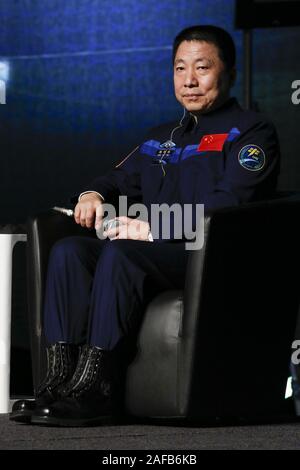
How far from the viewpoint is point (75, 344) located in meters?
2.69

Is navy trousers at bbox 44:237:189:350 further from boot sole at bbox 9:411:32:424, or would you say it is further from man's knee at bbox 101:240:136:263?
boot sole at bbox 9:411:32:424

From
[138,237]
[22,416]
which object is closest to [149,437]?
[22,416]

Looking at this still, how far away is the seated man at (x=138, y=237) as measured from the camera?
2.60 m

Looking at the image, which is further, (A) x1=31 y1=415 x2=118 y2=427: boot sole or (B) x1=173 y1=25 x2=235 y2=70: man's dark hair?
(B) x1=173 y1=25 x2=235 y2=70: man's dark hair

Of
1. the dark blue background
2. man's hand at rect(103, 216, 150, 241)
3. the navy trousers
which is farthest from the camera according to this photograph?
the dark blue background

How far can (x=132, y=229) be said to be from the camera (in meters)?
2.87

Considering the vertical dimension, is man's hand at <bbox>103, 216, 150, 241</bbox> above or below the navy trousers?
above

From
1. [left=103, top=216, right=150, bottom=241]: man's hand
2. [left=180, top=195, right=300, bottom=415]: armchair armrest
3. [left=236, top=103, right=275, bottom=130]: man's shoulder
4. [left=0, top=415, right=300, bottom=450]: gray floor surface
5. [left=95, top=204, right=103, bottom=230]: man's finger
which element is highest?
[left=236, top=103, right=275, bottom=130]: man's shoulder

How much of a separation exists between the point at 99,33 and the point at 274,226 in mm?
2139

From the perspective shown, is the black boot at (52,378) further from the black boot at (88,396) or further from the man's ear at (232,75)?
the man's ear at (232,75)

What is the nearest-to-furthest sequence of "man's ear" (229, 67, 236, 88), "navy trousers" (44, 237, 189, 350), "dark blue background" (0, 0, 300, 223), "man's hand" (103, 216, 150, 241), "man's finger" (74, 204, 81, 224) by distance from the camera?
1. "navy trousers" (44, 237, 189, 350)
2. "man's hand" (103, 216, 150, 241)
3. "man's finger" (74, 204, 81, 224)
4. "man's ear" (229, 67, 236, 88)
5. "dark blue background" (0, 0, 300, 223)

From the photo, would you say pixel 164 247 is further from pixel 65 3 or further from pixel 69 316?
pixel 65 3

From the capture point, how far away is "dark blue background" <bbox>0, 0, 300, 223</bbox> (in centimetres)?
455

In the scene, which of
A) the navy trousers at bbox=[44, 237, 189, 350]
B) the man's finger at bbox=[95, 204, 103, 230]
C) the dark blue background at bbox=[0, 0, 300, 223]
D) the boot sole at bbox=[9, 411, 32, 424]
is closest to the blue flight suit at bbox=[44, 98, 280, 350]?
the navy trousers at bbox=[44, 237, 189, 350]
